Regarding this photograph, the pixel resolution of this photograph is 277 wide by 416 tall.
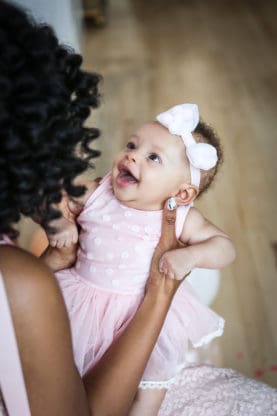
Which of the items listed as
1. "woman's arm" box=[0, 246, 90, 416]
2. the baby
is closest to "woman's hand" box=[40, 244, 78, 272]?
the baby

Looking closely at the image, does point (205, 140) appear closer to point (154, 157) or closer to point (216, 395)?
point (154, 157)

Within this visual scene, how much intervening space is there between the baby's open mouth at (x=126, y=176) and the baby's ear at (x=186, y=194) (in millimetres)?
102

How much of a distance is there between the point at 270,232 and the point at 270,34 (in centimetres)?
242

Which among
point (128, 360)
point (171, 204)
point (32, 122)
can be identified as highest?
point (32, 122)

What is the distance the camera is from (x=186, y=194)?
1199 millimetres

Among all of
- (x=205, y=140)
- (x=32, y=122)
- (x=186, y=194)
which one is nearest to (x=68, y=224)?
(x=186, y=194)

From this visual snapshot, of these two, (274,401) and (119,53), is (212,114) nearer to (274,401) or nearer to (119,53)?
(119,53)

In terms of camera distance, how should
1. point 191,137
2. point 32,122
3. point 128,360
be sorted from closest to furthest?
1. point 32,122
2. point 128,360
3. point 191,137

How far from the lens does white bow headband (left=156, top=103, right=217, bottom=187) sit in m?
1.15

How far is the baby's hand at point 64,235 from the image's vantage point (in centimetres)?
114

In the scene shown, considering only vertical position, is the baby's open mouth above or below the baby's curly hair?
below

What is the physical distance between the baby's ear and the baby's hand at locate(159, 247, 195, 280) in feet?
0.40

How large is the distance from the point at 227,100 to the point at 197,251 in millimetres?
2397

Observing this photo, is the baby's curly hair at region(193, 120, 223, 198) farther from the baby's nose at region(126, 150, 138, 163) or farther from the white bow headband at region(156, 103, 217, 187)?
the baby's nose at region(126, 150, 138, 163)
